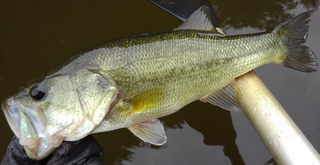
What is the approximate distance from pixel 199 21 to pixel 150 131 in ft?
3.19

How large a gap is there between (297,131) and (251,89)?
387 mm

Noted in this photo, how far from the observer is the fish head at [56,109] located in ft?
3.77

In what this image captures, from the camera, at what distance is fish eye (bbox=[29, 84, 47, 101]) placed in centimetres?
118

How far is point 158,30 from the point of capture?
2625 millimetres

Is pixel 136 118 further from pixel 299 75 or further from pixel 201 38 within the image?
pixel 299 75

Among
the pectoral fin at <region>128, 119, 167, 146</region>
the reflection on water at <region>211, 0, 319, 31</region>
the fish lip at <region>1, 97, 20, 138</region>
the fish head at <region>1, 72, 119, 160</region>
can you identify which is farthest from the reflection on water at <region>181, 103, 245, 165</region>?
the fish lip at <region>1, 97, 20, 138</region>

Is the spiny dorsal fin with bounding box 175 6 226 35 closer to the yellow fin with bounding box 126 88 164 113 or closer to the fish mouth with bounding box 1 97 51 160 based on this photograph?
the yellow fin with bounding box 126 88 164 113

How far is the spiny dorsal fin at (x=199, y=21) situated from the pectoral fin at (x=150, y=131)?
80 centimetres

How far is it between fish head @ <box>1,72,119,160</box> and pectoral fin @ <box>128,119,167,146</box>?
0.31 m

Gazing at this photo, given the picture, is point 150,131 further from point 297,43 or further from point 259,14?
point 259,14

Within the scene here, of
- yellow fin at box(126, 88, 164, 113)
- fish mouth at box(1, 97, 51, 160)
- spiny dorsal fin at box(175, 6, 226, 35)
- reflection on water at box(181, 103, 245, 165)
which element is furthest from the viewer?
reflection on water at box(181, 103, 245, 165)

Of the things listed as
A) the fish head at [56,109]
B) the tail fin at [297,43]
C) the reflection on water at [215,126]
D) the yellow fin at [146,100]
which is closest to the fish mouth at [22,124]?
the fish head at [56,109]

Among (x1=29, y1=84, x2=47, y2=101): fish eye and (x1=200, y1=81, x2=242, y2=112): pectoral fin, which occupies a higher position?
(x1=29, y1=84, x2=47, y2=101): fish eye

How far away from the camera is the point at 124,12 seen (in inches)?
108
